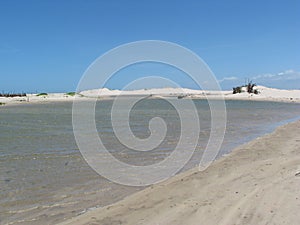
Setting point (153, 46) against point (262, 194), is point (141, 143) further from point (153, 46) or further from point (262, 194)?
point (262, 194)

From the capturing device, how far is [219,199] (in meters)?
5.11

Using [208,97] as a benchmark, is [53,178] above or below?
below

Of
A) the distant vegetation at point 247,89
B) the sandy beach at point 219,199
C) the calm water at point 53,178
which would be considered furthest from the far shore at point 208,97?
the sandy beach at point 219,199

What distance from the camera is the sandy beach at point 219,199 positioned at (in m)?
4.36

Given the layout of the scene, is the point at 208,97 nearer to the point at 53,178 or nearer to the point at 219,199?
the point at 53,178

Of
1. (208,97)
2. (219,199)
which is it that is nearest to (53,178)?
(219,199)

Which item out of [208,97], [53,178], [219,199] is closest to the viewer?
[219,199]

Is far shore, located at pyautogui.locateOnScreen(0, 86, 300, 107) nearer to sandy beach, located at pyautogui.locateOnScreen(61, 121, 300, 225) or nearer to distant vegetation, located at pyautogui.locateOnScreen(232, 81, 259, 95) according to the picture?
distant vegetation, located at pyautogui.locateOnScreen(232, 81, 259, 95)

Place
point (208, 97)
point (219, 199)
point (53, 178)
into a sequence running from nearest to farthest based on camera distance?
point (219, 199), point (53, 178), point (208, 97)

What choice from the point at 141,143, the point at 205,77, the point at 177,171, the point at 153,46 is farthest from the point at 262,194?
the point at 141,143

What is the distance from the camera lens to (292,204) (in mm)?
4586

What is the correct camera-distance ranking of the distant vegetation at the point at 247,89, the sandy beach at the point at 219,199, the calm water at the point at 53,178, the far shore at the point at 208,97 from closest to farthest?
the sandy beach at the point at 219,199
the calm water at the point at 53,178
the far shore at the point at 208,97
the distant vegetation at the point at 247,89

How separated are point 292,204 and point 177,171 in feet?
11.1

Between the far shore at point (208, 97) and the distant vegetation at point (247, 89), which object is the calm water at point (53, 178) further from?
the distant vegetation at point (247, 89)
